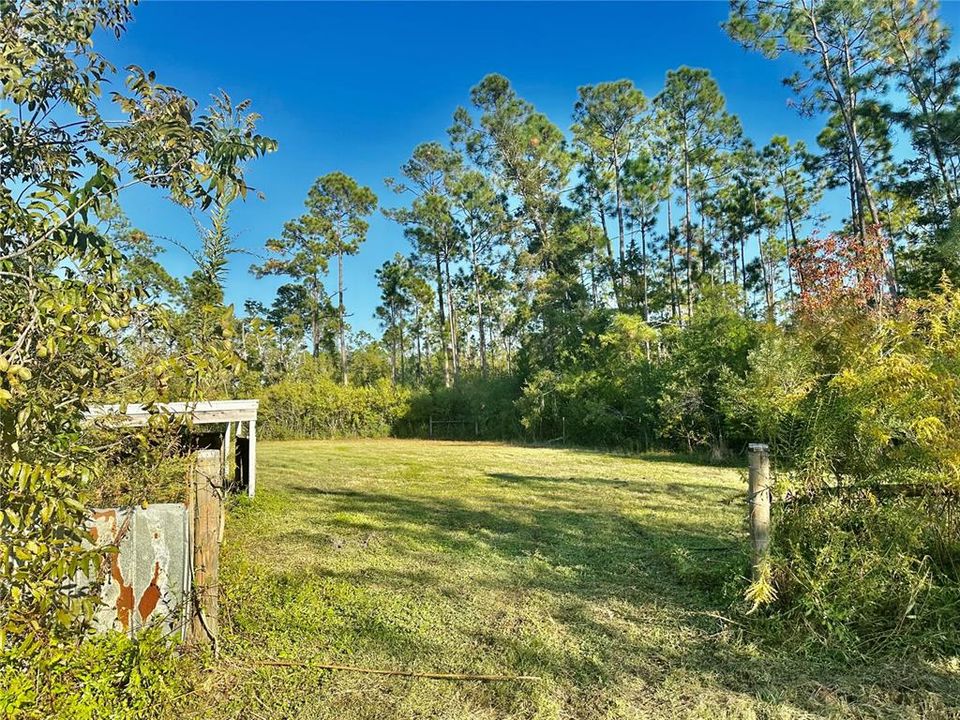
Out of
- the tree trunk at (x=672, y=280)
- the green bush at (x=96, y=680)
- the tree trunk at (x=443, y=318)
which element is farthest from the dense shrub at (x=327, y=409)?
the green bush at (x=96, y=680)

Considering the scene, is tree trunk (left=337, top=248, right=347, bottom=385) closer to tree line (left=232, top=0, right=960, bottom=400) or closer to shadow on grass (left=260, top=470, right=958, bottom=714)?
tree line (left=232, top=0, right=960, bottom=400)

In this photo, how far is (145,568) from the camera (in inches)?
95.8

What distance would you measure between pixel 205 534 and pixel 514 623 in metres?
1.72

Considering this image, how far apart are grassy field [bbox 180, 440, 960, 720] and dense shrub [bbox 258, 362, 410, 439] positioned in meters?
17.2

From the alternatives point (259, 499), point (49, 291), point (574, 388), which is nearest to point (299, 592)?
point (49, 291)

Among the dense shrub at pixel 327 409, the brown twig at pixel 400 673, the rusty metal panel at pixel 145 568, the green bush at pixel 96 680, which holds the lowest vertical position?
the brown twig at pixel 400 673

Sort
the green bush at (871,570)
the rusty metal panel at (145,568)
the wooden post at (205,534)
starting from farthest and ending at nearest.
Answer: the green bush at (871,570), the wooden post at (205,534), the rusty metal panel at (145,568)

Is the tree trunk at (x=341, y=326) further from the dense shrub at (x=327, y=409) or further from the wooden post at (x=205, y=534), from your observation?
the wooden post at (x=205, y=534)

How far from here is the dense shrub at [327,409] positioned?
897 inches

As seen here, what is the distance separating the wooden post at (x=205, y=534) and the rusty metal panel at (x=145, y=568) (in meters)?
0.05

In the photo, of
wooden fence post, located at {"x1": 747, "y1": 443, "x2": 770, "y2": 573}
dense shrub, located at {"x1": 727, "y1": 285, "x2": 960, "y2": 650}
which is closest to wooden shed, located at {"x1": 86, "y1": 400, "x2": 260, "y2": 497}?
wooden fence post, located at {"x1": 747, "y1": 443, "x2": 770, "y2": 573}

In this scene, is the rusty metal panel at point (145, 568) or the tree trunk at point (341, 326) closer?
the rusty metal panel at point (145, 568)

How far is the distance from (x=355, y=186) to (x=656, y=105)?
14.5 metres

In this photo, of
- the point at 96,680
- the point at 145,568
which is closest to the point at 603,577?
the point at 145,568
